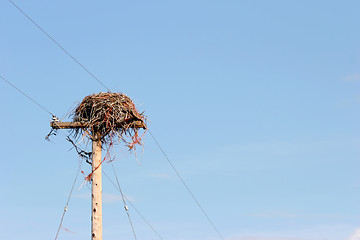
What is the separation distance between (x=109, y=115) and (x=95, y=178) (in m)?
1.78

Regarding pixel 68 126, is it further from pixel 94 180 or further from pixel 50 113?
pixel 94 180

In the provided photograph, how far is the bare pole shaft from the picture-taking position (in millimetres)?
14125

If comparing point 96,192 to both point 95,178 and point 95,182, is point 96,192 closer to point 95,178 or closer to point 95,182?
point 95,182

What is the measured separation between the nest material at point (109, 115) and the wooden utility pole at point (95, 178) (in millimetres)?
142

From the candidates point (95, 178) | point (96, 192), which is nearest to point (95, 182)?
point (95, 178)

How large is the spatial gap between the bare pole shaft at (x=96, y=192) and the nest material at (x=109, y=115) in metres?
0.32

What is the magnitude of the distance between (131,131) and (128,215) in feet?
7.62

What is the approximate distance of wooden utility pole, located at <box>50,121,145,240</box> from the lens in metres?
14.2

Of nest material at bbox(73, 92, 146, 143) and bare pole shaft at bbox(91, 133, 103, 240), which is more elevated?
nest material at bbox(73, 92, 146, 143)

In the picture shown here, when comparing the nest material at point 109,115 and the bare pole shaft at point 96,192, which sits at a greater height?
the nest material at point 109,115

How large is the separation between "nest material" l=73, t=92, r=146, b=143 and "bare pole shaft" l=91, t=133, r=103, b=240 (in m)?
0.32

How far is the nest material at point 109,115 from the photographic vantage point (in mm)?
15258

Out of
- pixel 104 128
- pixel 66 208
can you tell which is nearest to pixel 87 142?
pixel 104 128

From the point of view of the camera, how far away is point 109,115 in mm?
15250
